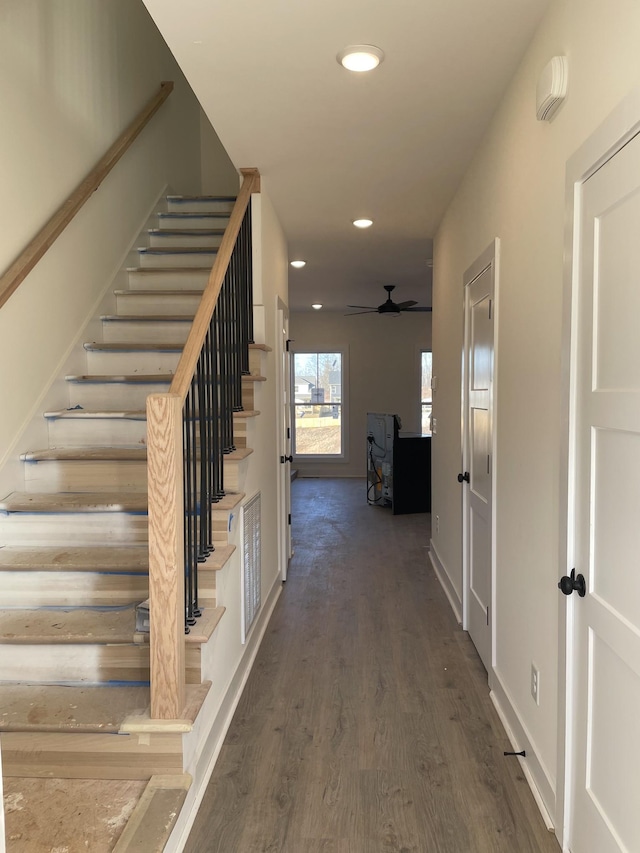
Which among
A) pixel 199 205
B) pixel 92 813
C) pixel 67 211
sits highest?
pixel 199 205

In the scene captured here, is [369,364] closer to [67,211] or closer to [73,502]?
[67,211]

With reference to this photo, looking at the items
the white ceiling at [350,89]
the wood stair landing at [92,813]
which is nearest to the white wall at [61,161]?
the white ceiling at [350,89]

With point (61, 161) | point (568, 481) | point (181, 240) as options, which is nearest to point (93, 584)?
point (568, 481)

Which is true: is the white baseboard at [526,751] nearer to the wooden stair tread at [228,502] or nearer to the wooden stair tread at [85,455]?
the wooden stair tread at [228,502]

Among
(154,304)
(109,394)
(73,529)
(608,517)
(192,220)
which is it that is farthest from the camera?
(192,220)

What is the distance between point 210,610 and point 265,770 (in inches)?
23.8

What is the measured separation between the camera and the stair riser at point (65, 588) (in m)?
2.34

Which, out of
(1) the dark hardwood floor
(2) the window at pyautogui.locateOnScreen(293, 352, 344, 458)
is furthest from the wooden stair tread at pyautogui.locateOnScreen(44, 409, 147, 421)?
(2) the window at pyautogui.locateOnScreen(293, 352, 344, 458)

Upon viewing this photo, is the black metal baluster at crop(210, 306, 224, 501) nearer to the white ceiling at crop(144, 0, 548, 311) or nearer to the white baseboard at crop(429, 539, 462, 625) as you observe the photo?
the white ceiling at crop(144, 0, 548, 311)

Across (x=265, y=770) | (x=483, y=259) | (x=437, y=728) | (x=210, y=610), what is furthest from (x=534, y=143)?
(x=265, y=770)

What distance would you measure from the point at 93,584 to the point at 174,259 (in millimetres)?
2548

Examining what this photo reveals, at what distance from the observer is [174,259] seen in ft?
13.7

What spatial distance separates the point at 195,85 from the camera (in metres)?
2.43

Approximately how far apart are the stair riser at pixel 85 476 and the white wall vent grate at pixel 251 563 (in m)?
0.27
